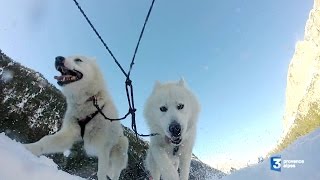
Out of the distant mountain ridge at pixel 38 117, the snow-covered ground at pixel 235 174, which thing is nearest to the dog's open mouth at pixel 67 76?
the snow-covered ground at pixel 235 174

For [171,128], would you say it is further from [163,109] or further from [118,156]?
[118,156]

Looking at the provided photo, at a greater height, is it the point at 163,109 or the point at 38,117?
the point at 163,109

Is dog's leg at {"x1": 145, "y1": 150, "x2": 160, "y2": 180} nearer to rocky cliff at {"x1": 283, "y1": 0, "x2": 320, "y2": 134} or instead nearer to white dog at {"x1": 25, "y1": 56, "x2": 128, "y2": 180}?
white dog at {"x1": 25, "y1": 56, "x2": 128, "y2": 180}

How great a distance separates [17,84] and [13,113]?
6.04 ft

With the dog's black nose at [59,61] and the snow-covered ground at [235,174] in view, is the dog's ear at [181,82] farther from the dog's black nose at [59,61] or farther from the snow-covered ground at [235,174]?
the dog's black nose at [59,61]

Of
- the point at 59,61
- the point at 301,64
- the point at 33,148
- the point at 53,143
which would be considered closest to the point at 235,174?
the point at 53,143

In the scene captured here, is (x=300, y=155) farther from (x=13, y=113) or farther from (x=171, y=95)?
(x=13, y=113)

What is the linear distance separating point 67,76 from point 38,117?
12983mm

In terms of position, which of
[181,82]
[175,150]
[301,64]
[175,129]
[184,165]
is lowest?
[301,64]

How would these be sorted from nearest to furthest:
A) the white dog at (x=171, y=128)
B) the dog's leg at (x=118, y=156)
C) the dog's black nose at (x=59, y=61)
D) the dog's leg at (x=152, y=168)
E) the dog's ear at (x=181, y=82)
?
the dog's black nose at (x=59, y=61)
the white dog at (x=171, y=128)
the dog's leg at (x=118, y=156)
the dog's leg at (x=152, y=168)
the dog's ear at (x=181, y=82)

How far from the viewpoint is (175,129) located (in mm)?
5402

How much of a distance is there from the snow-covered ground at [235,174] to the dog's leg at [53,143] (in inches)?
24.0

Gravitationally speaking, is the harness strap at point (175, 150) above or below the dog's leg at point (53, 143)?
below

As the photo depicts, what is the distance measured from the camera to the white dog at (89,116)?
5660mm
